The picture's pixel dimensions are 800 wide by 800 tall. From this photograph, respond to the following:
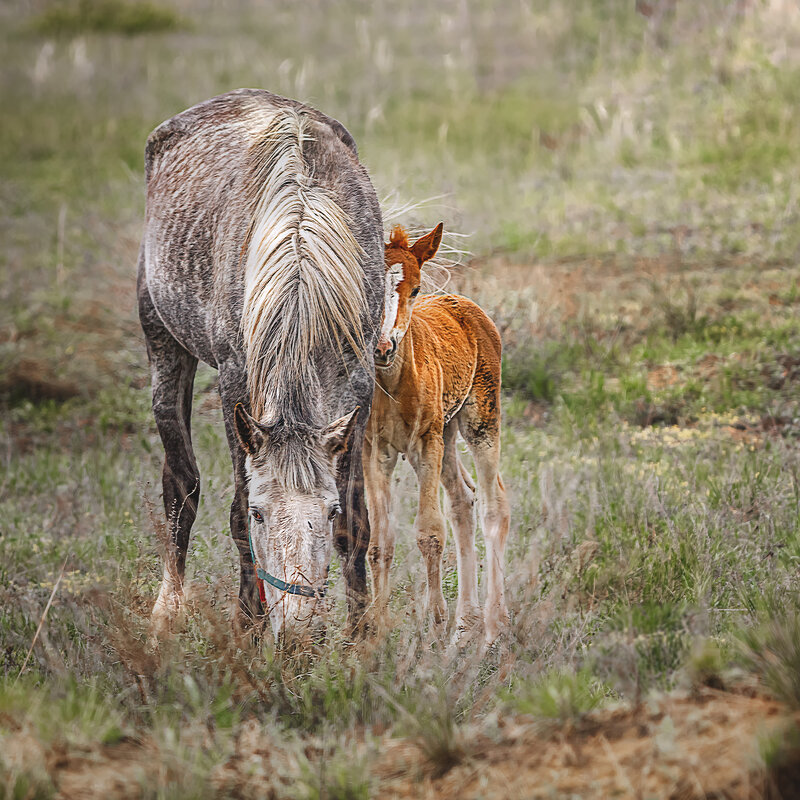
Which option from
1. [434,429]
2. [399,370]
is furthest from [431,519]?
[399,370]

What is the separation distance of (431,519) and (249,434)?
3.73 feet

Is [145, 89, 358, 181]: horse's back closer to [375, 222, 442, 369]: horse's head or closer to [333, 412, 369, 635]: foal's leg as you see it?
[375, 222, 442, 369]: horse's head

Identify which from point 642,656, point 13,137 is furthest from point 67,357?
point 13,137

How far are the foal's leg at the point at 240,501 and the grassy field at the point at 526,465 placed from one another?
0.43ft

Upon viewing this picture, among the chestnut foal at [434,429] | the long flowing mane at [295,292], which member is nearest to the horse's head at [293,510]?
the long flowing mane at [295,292]

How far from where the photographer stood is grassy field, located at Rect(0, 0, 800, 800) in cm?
270

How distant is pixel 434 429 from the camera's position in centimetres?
422

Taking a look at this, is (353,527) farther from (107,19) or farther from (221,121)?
(107,19)

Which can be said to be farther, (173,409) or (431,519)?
(173,409)

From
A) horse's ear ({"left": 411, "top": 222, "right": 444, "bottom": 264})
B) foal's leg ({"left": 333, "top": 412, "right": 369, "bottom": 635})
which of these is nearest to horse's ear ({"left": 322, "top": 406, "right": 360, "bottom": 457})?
foal's leg ({"left": 333, "top": 412, "right": 369, "bottom": 635})

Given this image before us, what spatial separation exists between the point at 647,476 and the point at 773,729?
3.29 metres

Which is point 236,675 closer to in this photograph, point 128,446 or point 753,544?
point 753,544

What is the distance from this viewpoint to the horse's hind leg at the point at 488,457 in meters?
4.56

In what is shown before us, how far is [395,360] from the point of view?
415 centimetres
